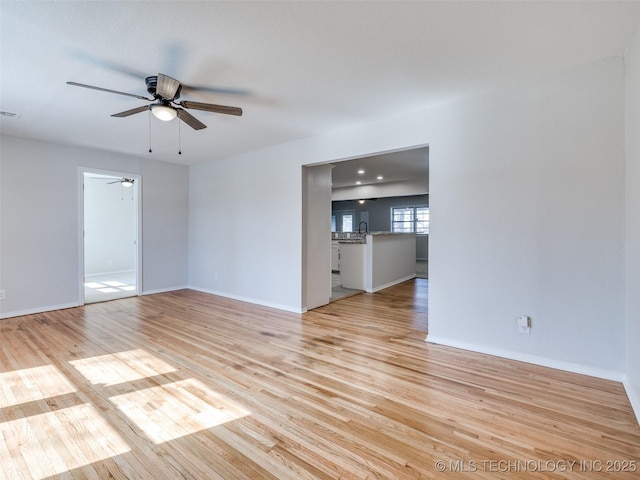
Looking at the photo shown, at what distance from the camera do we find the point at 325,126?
388 centimetres

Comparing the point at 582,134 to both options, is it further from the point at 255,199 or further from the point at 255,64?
the point at 255,199

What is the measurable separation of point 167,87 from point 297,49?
1067 mm

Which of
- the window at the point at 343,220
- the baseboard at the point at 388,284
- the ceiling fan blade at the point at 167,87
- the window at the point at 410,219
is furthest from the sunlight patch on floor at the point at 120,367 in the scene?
the window at the point at 343,220

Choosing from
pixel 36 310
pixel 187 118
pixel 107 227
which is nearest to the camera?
pixel 187 118

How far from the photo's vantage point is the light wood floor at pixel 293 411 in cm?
155

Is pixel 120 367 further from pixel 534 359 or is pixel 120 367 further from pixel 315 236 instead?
pixel 534 359

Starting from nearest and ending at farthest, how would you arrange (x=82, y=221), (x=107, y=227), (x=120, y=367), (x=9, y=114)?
1. (x=120, y=367)
2. (x=9, y=114)
3. (x=82, y=221)
4. (x=107, y=227)

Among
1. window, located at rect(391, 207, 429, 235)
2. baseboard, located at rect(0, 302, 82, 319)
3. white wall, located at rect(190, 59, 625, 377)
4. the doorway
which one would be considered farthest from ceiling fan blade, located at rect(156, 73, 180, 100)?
window, located at rect(391, 207, 429, 235)

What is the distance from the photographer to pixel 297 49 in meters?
2.23

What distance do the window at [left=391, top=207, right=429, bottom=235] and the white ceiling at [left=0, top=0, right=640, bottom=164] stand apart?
8.19 m

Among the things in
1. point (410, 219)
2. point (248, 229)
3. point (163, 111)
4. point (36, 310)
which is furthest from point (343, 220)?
point (163, 111)

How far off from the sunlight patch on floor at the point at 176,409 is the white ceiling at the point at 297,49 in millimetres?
2482

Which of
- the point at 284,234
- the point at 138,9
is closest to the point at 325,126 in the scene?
the point at 284,234

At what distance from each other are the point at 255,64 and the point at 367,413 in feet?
8.78
